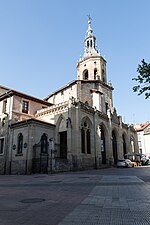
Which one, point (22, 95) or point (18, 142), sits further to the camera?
point (22, 95)

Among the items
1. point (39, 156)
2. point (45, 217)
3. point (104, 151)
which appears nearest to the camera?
point (45, 217)

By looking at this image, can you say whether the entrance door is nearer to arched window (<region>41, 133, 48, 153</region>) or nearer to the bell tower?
arched window (<region>41, 133, 48, 153</region>)

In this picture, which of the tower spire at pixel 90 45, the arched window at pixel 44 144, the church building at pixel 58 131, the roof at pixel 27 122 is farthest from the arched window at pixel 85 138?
the tower spire at pixel 90 45

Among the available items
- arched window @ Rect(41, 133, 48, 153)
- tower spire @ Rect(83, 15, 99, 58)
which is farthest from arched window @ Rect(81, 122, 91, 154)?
tower spire @ Rect(83, 15, 99, 58)

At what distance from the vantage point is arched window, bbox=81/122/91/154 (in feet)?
96.2

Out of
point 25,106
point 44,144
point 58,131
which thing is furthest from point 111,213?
point 25,106

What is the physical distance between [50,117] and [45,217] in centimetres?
2612

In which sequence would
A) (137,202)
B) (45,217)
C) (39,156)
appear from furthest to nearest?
(39,156) < (137,202) < (45,217)

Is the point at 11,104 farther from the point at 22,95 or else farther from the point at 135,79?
the point at 135,79

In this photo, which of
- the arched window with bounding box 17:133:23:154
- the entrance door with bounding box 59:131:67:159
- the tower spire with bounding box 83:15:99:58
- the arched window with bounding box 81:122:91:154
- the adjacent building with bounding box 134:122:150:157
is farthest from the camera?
the adjacent building with bounding box 134:122:150:157

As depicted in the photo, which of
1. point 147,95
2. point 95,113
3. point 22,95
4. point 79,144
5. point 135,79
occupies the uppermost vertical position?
point 22,95

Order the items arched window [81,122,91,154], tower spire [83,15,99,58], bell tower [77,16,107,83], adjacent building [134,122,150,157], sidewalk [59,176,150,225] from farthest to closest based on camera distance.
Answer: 1. adjacent building [134,122,150,157]
2. tower spire [83,15,99,58]
3. bell tower [77,16,107,83]
4. arched window [81,122,91,154]
5. sidewalk [59,176,150,225]

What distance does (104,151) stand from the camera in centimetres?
3575

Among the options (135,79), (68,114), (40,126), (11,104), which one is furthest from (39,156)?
(135,79)
